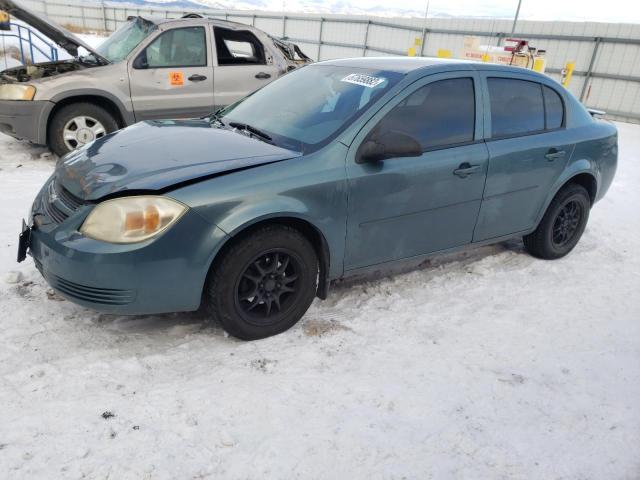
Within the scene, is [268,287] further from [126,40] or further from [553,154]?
[126,40]

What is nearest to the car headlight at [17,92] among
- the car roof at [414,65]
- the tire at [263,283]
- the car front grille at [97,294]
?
the car roof at [414,65]

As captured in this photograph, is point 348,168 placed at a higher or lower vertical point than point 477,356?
higher

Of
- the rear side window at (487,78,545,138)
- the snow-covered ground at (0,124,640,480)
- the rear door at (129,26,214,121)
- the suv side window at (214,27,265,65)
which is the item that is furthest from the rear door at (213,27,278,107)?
the rear side window at (487,78,545,138)

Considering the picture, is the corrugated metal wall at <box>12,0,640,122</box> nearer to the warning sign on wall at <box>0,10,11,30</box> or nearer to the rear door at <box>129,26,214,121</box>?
the warning sign on wall at <box>0,10,11,30</box>

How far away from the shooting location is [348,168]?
2.95 metres

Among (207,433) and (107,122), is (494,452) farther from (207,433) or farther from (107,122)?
(107,122)

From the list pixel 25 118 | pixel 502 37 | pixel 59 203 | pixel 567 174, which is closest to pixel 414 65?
pixel 567 174

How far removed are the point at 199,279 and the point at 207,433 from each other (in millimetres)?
769

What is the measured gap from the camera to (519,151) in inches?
147

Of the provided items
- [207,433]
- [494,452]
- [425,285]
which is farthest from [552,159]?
[207,433]

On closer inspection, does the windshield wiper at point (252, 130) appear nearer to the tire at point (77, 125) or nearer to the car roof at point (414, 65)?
the car roof at point (414, 65)

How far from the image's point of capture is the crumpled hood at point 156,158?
8.55ft

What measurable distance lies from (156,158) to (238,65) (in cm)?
440

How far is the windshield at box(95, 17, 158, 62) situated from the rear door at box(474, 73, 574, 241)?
182 inches
